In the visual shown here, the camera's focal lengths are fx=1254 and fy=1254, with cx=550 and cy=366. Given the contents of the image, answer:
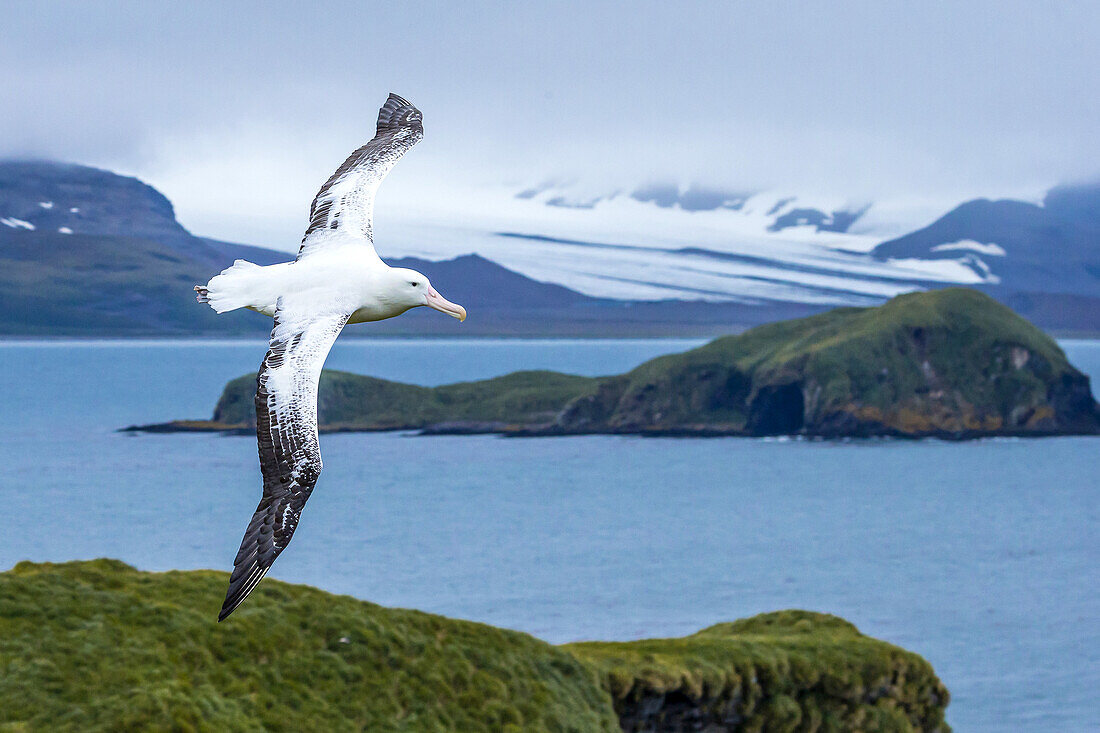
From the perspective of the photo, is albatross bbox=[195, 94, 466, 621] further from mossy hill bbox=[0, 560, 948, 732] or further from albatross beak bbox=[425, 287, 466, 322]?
mossy hill bbox=[0, 560, 948, 732]

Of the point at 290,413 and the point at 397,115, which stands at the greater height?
the point at 397,115

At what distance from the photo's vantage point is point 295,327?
1391 cm

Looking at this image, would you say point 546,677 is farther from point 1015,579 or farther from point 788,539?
point 788,539

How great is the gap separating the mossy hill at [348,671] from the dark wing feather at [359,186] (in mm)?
14151

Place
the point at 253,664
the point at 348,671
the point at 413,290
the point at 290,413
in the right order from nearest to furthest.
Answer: the point at 290,413, the point at 413,290, the point at 253,664, the point at 348,671

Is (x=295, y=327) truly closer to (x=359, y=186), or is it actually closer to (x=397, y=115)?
(x=359, y=186)

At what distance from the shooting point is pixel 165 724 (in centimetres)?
2684

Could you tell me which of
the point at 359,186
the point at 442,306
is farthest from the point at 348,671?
the point at 442,306

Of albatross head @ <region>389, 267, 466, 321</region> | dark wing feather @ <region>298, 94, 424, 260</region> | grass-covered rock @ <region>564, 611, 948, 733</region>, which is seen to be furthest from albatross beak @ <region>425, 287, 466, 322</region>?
grass-covered rock @ <region>564, 611, 948, 733</region>

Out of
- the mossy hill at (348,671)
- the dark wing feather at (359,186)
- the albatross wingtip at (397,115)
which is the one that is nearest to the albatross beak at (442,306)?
the dark wing feather at (359,186)

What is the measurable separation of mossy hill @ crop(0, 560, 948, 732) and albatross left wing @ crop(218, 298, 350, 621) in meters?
15.2

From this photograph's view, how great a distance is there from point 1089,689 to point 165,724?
96.0m

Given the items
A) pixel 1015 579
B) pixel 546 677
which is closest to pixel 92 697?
pixel 546 677

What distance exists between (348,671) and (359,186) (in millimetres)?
18531
